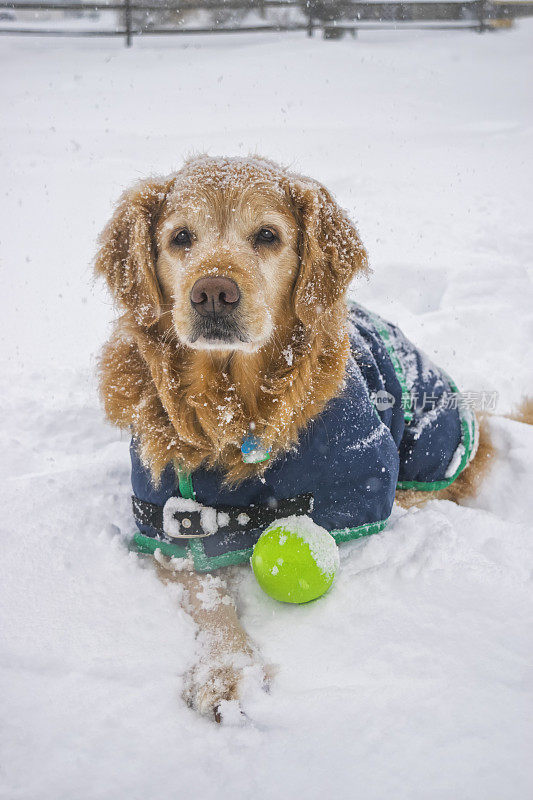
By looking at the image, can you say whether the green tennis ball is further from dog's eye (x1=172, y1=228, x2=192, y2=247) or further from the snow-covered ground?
dog's eye (x1=172, y1=228, x2=192, y2=247)

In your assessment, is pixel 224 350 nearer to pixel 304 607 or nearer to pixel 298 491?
pixel 298 491

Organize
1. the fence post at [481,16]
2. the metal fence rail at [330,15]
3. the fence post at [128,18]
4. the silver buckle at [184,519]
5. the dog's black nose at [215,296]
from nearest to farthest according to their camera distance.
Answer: the dog's black nose at [215,296]
the silver buckle at [184,519]
the fence post at [128,18]
the metal fence rail at [330,15]
the fence post at [481,16]

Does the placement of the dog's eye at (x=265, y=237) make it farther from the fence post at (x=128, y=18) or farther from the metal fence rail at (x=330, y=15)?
the fence post at (x=128, y=18)

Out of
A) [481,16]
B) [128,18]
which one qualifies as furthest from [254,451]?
[481,16]

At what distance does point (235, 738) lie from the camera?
170cm

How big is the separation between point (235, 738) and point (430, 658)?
0.67 metres

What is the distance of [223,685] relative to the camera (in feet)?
6.24

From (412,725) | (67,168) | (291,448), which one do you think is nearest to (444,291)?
(291,448)

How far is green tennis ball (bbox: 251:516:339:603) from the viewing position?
6.82 ft

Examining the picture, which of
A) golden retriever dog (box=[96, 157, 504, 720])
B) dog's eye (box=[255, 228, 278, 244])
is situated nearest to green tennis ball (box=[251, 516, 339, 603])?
golden retriever dog (box=[96, 157, 504, 720])

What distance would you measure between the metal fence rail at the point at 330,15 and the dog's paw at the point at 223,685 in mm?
13858

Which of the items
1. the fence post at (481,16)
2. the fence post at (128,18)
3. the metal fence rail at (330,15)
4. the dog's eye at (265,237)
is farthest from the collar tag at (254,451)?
the fence post at (481,16)

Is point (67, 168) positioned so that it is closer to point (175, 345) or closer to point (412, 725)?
point (175, 345)

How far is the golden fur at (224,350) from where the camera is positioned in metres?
2.30
